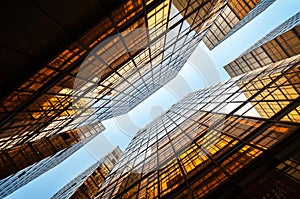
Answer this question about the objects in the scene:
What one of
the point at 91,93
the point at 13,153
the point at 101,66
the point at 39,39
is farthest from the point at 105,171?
the point at 39,39

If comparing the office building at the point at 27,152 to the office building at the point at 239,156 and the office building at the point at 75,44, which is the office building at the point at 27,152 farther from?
the office building at the point at 239,156

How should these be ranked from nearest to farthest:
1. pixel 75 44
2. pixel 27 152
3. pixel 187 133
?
pixel 75 44, pixel 187 133, pixel 27 152

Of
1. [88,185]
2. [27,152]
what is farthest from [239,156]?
[88,185]

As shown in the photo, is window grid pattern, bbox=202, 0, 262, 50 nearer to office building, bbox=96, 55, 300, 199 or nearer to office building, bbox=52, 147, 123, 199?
office building, bbox=96, 55, 300, 199

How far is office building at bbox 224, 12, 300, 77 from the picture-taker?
80.7 feet

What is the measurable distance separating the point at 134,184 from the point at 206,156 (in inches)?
224

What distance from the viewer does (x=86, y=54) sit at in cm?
1001

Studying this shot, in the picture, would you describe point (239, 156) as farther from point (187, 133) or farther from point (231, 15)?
point (231, 15)

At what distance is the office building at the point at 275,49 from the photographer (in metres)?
24.6

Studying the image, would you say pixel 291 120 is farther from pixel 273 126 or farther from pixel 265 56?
pixel 265 56

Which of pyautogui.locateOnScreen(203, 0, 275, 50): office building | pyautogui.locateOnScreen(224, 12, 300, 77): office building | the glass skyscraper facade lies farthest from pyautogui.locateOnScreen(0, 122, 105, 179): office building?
pyautogui.locateOnScreen(224, 12, 300, 77): office building

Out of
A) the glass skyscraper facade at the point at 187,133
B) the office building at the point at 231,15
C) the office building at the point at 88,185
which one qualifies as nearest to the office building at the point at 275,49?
the office building at the point at 231,15

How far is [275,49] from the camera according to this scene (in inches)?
1132

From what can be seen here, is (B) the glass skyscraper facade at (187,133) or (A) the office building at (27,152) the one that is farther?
(A) the office building at (27,152)
